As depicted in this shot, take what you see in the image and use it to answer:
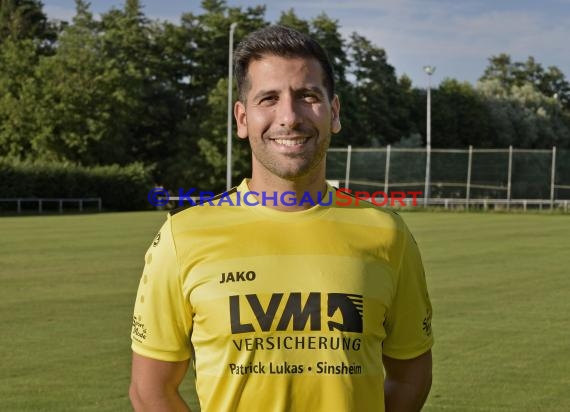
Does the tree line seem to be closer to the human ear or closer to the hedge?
the hedge

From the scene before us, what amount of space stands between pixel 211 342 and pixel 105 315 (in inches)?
387

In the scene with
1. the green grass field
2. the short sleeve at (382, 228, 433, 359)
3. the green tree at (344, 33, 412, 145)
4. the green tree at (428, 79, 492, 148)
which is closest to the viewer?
the short sleeve at (382, 228, 433, 359)

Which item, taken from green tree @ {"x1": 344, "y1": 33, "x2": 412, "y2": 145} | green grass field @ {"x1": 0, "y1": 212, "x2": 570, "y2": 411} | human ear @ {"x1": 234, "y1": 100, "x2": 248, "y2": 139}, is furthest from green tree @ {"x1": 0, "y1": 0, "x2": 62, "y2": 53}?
human ear @ {"x1": 234, "y1": 100, "x2": 248, "y2": 139}

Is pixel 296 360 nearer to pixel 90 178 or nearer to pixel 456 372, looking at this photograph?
pixel 456 372

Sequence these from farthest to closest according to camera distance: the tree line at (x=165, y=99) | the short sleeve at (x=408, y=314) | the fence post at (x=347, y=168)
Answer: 1. the tree line at (x=165, y=99)
2. the fence post at (x=347, y=168)
3. the short sleeve at (x=408, y=314)

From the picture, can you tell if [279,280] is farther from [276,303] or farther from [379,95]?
[379,95]

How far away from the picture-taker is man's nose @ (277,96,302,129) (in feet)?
9.92

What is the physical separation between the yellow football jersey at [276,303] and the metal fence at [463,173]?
155 feet

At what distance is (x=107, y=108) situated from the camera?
61375 mm

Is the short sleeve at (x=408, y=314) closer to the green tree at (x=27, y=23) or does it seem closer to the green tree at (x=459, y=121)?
the green tree at (x=27, y=23)

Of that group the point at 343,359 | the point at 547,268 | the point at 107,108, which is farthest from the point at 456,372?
the point at 107,108

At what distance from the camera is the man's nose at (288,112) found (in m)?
3.02

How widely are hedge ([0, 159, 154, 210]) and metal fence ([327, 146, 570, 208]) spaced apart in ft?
34.2

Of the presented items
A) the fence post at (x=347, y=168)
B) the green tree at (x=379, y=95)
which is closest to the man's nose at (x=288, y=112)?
the fence post at (x=347, y=168)
